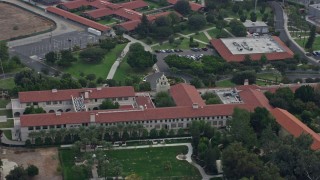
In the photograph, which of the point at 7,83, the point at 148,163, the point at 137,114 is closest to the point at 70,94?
the point at 137,114

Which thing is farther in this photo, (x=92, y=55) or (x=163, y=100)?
(x=92, y=55)

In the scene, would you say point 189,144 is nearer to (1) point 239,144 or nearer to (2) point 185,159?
(2) point 185,159

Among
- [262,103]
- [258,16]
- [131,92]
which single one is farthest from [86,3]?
[262,103]

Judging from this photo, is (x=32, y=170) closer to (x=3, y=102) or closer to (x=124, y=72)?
(x=3, y=102)

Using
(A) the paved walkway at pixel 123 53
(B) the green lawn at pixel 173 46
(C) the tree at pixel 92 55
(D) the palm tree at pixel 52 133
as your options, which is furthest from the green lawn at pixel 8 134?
(B) the green lawn at pixel 173 46

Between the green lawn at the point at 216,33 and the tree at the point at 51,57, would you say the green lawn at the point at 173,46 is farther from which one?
the tree at the point at 51,57

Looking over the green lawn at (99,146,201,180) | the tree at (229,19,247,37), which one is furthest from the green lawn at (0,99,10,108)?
the tree at (229,19,247,37)
